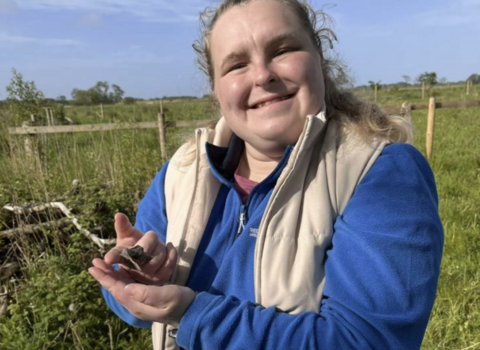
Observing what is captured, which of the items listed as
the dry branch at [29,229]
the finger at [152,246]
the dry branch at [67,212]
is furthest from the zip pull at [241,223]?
the dry branch at [29,229]

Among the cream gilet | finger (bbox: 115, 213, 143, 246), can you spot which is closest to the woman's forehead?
the cream gilet

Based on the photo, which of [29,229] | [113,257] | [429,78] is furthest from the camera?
[429,78]

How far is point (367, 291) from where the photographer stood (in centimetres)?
105

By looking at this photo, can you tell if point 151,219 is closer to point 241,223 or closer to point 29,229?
point 241,223

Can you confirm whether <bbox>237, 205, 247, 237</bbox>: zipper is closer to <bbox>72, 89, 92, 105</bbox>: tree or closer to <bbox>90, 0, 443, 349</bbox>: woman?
<bbox>90, 0, 443, 349</bbox>: woman

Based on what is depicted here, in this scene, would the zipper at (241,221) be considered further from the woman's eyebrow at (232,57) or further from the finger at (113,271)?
the woman's eyebrow at (232,57)

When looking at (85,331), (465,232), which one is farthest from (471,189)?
(85,331)

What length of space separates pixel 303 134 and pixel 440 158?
7431 millimetres

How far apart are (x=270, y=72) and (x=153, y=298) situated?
0.76m

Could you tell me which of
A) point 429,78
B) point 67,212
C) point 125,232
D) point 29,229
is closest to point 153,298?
point 125,232

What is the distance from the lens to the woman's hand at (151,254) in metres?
1.33

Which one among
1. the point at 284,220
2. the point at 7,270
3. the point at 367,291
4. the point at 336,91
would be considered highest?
the point at 336,91

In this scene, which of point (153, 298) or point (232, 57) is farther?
point (232, 57)

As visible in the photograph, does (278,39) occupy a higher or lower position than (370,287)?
higher
